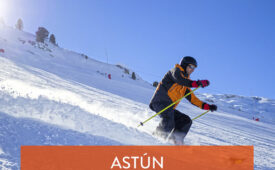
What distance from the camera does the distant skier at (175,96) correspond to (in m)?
4.01

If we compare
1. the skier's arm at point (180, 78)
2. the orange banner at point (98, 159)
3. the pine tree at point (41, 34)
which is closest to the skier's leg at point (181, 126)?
the skier's arm at point (180, 78)

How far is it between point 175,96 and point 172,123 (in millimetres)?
571

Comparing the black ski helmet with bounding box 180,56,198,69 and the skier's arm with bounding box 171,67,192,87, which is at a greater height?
the black ski helmet with bounding box 180,56,198,69

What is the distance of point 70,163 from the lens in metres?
1.97

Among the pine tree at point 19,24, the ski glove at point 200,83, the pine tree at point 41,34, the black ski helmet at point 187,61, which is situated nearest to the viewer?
the ski glove at point 200,83

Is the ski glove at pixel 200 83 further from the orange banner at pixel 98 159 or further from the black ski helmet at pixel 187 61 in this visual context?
the orange banner at pixel 98 159

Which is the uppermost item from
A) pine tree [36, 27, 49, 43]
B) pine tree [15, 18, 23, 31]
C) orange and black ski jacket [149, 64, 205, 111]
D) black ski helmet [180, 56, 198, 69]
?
pine tree [15, 18, 23, 31]

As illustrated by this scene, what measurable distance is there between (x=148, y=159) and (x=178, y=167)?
329 mm

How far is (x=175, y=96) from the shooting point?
173 inches

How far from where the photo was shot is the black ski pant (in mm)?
4137

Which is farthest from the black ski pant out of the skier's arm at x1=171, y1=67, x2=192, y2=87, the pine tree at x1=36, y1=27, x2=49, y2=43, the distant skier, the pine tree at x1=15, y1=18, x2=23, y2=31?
the pine tree at x1=15, y1=18, x2=23, y2=31

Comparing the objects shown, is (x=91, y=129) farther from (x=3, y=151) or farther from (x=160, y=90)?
(x=160, y=90)

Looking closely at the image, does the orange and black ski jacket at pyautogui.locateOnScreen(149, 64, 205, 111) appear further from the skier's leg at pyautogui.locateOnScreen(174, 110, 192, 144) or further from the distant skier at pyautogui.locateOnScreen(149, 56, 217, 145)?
the skier's leg at pyautogui.locateOnScreen(174, 110, 192, 144)

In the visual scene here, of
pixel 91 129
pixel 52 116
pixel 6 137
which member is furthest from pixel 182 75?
pixel 6 137
